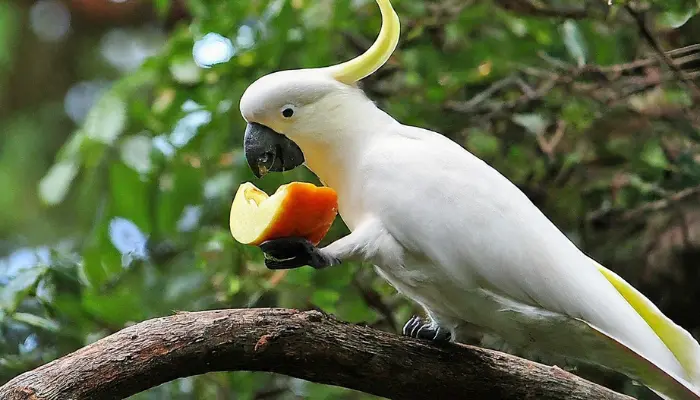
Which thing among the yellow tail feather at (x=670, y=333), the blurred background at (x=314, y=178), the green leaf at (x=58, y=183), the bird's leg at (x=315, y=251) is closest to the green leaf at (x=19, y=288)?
the blurred background at (x=314, y=178)

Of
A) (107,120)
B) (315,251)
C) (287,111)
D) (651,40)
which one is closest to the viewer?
(315,251)

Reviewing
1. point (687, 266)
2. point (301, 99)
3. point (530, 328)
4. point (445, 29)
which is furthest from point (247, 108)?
point (687, 266)

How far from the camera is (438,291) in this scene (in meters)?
0.97

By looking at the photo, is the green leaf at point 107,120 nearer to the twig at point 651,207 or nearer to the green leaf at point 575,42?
the green leaf at point 575,42

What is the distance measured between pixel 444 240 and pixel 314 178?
653 millimetres

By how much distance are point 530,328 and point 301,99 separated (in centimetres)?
42

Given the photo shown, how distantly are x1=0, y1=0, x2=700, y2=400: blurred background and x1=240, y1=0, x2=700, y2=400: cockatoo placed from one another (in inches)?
15.9

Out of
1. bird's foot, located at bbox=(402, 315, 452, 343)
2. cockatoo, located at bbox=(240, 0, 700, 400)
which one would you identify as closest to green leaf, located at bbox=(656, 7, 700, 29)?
cockatoo, located at bbox=(240, 0, 700, 400)

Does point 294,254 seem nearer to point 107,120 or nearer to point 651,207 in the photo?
point 107,120

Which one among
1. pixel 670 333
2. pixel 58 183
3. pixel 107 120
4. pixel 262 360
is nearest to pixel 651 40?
pixel 670 333

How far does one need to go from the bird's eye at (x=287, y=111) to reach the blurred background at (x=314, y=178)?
441 millimetres

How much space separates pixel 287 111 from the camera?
1005 mm

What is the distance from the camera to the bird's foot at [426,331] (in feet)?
3.43

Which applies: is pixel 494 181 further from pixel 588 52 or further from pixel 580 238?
pixel 580 238
